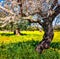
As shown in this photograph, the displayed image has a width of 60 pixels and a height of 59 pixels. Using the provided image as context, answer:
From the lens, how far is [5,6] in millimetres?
16188

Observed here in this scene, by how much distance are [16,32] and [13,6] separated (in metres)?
35.5

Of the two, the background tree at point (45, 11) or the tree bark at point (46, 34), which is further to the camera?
the tree bark at point (46, 34)

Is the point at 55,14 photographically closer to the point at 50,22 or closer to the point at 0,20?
the point at 50,22

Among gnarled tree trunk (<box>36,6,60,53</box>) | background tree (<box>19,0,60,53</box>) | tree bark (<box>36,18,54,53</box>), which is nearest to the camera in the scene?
background tree (<box>19,0,60,53</box>)

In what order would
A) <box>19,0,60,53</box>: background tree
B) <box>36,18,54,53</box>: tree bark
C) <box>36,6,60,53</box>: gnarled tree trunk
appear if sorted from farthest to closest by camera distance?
1. <box>36,18,54,53</box>: tree bark
2. <box>36,6,60,53</box>: gnarled tree trunk
3. <box>19,0,60,53</box>: background tree

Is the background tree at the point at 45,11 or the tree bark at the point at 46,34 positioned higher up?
the background tree at the point at 45,11

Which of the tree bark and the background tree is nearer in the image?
the background tree

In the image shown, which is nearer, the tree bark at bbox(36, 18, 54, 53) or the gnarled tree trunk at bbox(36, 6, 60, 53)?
the gnarled tree trunk at bbox(36, 6, 60, 53)

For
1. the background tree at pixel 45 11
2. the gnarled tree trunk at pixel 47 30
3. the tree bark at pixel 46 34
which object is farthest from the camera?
the tree bark at pixel 46 34

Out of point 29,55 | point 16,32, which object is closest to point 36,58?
point 29,55

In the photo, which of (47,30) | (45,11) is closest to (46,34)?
(47,30)

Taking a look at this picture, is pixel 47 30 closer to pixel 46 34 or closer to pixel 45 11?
pixel 46 34

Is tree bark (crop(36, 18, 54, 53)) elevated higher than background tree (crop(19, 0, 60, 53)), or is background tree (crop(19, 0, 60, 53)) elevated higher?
background tree (crop(19, 0, 60, 53))

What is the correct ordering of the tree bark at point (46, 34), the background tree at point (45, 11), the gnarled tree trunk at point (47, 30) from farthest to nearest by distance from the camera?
the tree bark at point (46, 34) < the gnarled tree trunk at point (47, 30) < the background tree at point (45, 11)
